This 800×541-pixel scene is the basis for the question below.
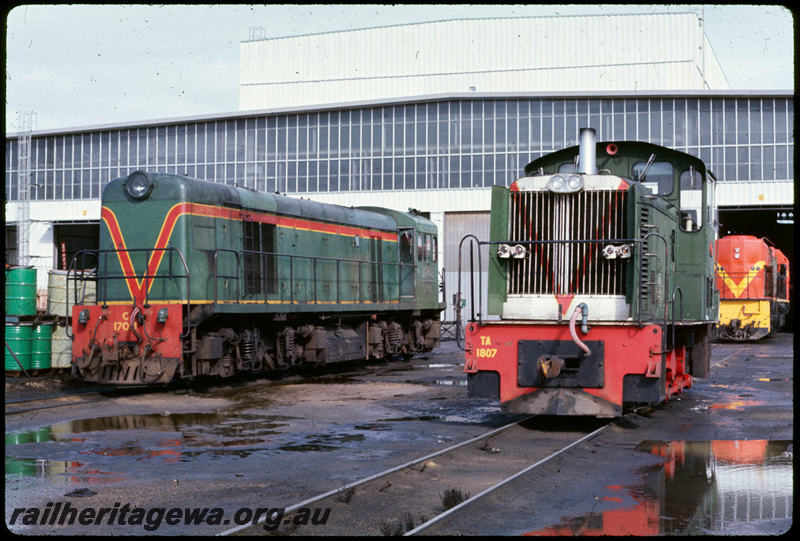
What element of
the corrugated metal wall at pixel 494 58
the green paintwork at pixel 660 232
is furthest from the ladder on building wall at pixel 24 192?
the green paintwork at pixel 660 232

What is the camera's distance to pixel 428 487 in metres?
7.26

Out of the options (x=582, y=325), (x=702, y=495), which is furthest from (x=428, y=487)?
(x=582, y=325)

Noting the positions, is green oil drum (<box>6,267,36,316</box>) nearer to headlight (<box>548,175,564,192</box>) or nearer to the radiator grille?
the radiator grille

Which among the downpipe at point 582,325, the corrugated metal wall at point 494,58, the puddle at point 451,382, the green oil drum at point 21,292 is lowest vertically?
the puddle at point 451,382

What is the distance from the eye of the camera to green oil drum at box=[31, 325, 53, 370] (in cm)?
1633

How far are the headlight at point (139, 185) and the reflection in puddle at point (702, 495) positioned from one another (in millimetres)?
9093

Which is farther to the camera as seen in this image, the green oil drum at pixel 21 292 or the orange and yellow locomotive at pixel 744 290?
the orange and yellow locomotive at pixel 744 290

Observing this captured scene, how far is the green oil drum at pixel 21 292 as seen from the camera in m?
16.4

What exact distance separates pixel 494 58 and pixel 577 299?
1601 inches

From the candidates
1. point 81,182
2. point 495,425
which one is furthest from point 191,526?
point 81,182

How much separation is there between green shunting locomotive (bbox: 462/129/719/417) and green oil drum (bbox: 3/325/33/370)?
376 inches

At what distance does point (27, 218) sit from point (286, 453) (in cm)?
4040

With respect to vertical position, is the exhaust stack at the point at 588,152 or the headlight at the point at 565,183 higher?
the exhaust stack at the point at 588,152

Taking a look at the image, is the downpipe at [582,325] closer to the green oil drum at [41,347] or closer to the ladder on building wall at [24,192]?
the green oil drum at [41,347]
